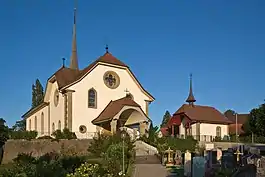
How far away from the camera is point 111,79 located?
4600 cm

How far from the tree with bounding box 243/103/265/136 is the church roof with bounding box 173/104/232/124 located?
13.0 ft

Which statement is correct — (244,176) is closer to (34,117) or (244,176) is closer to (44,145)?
(44,145)

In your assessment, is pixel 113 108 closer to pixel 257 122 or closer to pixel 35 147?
pixel 35 147

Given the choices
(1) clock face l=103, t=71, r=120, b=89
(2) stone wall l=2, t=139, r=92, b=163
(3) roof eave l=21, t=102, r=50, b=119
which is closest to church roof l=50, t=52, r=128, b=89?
(1) clock face l=103, t=71, r=120, b=89

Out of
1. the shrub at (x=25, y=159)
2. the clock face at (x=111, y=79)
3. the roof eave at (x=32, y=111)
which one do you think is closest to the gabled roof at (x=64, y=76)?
the clock face at (x=111, y=79)

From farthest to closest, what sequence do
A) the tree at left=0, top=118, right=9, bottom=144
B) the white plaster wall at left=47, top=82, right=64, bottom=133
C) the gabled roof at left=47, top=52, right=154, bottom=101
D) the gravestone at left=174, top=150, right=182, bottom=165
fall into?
the white plaster wall at left=47, top=82, right=64, bottom=133 < the gabled roof at left=47, top=52, right=154, bottom=101 < the tree at left=0, top=118, right=9, bottom=144 < the gravestone at left=174, top=150, right=182, bottom=165

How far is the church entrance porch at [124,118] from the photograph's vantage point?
41.1 meters

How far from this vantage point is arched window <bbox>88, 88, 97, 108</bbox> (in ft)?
145

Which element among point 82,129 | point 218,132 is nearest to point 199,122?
point 218,132

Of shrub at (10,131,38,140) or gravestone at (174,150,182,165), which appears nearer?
gravestone at (174,150,182,165)

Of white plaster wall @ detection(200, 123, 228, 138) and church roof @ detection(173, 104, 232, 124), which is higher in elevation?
church roof @ detection(173, 104, 232, 124)

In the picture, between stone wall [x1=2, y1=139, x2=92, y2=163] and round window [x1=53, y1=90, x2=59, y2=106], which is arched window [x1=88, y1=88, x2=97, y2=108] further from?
stone wall [x1=2, y1=139, x2=92, y2=163]

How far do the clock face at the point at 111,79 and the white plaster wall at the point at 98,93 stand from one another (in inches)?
13.5

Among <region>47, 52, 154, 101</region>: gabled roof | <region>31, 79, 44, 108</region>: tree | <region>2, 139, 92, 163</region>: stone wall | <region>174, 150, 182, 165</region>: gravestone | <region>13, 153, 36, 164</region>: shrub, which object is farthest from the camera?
<region>31, 79, 44, 108</region>: tree
